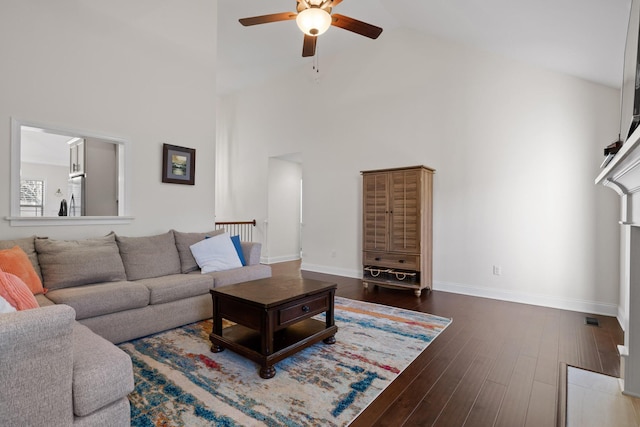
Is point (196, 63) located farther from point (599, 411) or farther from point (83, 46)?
point (599, 411)

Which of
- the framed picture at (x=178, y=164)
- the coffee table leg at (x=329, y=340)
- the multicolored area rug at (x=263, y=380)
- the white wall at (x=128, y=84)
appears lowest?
the multicolored area rug at (x=263, y=380)

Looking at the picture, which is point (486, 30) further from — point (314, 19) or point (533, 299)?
point (533, 299)

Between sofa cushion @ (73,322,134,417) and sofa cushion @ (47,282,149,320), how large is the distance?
3.29 ft

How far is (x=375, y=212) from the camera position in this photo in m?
4.67

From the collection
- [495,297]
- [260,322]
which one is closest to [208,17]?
[260,322]

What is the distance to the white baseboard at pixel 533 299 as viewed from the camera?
3524 mm

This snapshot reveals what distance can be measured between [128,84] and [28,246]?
1.97 m

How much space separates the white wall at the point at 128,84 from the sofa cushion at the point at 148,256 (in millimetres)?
447

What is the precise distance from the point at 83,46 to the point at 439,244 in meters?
4.87

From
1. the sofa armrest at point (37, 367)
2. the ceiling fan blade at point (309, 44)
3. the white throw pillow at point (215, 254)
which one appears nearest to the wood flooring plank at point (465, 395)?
the sofa armrest at point (37, 367)

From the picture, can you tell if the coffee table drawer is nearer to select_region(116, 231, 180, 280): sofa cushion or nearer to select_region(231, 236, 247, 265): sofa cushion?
select_region(231, 236, 247, 265): sofa cushion

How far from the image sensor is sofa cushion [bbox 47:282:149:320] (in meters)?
2.35

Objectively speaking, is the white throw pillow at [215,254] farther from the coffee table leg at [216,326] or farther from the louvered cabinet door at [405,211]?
the louvered cabinet door at [405,211]

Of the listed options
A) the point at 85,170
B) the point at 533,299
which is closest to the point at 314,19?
the point at 85,170
